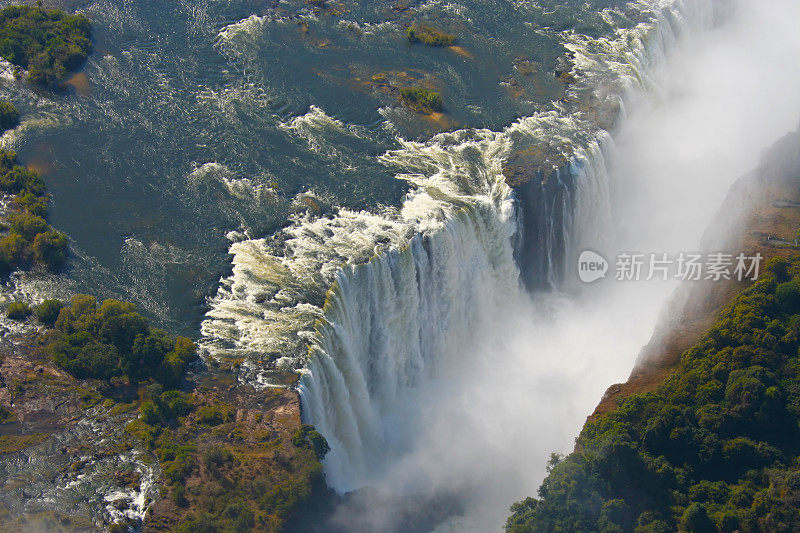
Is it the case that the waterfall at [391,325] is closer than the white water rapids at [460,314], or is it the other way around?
the waterfall at [391,325]

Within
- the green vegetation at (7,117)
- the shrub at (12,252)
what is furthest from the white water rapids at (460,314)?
the green vegetation at (7,117)

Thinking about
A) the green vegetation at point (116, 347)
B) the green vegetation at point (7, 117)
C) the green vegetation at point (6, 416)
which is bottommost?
the green vegetation at point (6, 416)

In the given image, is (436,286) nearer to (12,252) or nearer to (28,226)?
(28,226)

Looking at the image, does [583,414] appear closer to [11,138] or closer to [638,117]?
[638,117]

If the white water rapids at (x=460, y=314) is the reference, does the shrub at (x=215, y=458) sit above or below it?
below

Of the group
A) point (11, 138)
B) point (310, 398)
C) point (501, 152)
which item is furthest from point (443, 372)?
point (11, 138)

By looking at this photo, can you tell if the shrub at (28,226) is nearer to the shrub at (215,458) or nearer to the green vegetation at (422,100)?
the shrub at (215,458)

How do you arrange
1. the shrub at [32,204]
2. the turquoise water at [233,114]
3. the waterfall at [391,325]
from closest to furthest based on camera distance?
1. the waterfall at [391,325]
2. the turquoise water at [233,114]
3. the shrub at [32,204]
